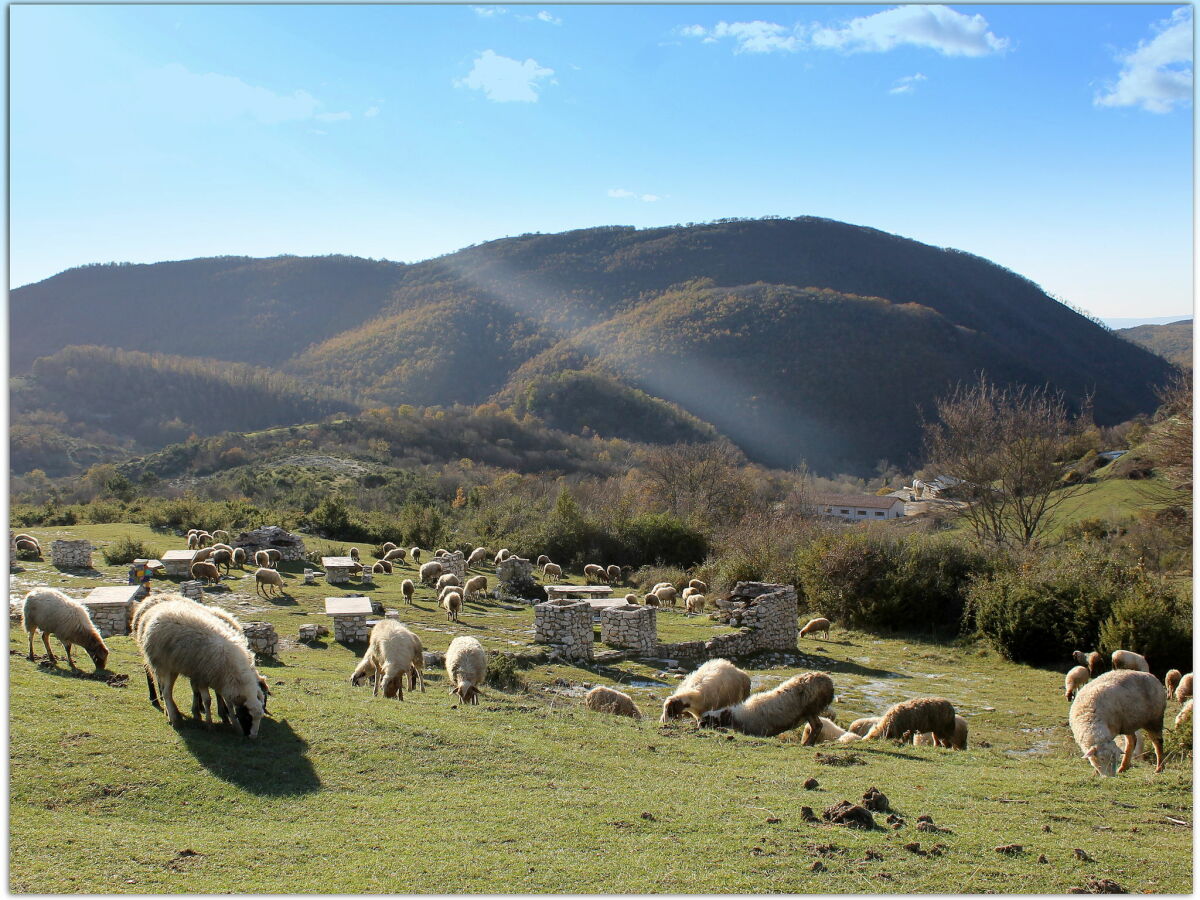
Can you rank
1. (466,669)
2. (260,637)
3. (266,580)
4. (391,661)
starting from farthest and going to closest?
(266,580) < (260,637) < (466,669) < (391,661)

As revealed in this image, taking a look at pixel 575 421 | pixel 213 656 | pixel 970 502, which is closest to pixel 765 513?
pixel 970 502

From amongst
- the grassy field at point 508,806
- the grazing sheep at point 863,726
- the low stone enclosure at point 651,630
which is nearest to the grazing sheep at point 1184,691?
the grassy field at point 508,806

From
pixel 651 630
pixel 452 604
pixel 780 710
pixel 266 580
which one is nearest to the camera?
pixel 780 710

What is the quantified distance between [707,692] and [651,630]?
22.6 feet

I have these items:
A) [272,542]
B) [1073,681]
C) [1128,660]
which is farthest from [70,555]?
[1128,660]

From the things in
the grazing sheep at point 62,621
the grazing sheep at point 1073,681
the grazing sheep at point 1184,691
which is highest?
the grazing sheep at point 62,621

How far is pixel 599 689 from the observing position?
11617mm

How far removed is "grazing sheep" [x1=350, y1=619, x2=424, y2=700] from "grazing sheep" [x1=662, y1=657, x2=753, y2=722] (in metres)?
3.70

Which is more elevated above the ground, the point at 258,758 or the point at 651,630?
the point at 258,758

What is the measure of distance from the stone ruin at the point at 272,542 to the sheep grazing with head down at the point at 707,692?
68.2 ft

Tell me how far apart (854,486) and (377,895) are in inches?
3236

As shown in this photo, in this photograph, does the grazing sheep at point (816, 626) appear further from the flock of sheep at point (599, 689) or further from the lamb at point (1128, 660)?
the flock of sheep at point (599, 689)

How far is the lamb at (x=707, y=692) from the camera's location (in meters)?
10.9

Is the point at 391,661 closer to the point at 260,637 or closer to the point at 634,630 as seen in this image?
the point at 260,637
